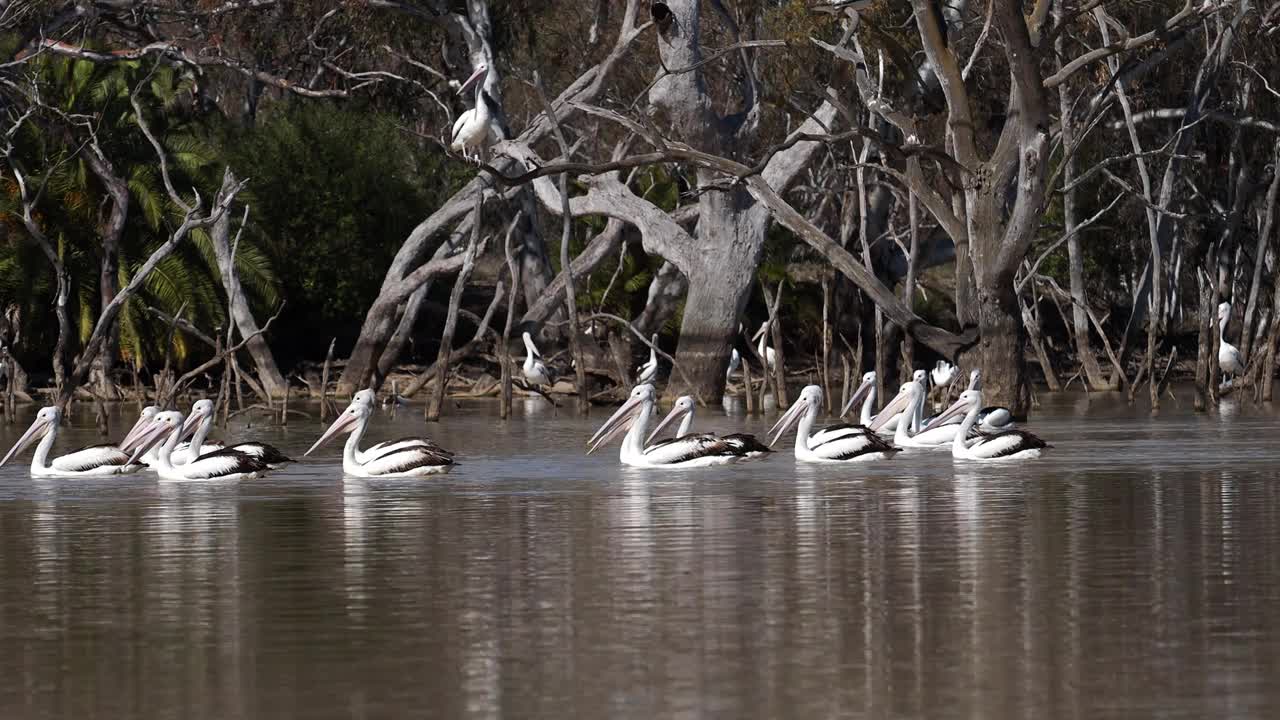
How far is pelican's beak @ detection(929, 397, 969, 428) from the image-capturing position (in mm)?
22844

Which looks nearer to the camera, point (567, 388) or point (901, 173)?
point (901, 173)

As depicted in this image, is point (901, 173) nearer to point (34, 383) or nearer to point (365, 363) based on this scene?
point (365, 363)

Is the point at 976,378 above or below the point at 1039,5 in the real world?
below

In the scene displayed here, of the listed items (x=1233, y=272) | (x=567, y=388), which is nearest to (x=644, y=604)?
(x=567, y=388)

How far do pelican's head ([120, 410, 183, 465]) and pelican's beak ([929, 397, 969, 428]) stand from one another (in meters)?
7.50

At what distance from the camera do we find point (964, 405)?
901 inches

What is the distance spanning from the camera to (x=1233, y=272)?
4447 centimetres

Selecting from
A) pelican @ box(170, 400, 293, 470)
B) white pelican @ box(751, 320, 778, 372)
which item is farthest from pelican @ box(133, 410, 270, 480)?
white pelican @ box(751, 320, 778, 372)

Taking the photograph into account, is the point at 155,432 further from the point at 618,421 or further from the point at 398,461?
the point at 618,421

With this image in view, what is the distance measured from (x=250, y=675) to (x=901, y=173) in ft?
65.1

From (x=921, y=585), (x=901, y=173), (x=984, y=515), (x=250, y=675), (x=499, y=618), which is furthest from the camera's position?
(x=901, y=173)

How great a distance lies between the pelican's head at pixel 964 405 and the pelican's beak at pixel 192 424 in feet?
23.8

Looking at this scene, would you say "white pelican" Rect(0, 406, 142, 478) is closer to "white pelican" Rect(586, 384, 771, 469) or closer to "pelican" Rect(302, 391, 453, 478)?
"pelican" Rect(302, 391, 453, 478)

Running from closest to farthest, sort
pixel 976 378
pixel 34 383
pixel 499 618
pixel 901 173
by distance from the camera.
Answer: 1. pixel 499 618
2. pixel 976 378
3. pixel 901 173
4. pixel 34 383
